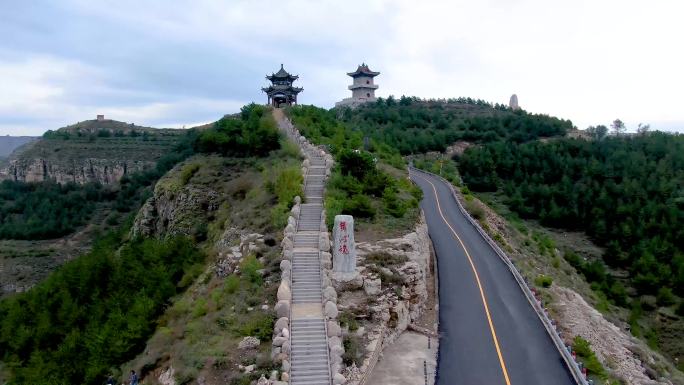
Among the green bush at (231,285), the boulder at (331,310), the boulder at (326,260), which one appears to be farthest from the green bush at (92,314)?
the boulder at (331,310)

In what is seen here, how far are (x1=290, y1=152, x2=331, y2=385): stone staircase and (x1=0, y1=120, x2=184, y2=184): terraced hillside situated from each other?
76.9m

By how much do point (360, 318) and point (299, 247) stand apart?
4637mm

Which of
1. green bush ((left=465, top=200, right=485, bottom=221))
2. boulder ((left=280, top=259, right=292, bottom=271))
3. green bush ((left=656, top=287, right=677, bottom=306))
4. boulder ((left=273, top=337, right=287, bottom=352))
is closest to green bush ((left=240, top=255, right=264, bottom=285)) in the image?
boulder ((left=280, top=259, right=292, bottom=271))

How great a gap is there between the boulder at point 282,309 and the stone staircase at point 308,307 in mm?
308

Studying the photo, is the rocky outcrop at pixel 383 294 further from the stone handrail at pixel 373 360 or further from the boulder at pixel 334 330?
the boulder at pixel 334 330

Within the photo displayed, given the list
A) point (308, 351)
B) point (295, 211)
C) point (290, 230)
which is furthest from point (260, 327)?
point (295, 211)

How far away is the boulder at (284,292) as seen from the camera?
54.3 ft

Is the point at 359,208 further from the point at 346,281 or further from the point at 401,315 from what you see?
A: the point at 401,315

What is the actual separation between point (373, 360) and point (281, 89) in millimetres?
47603

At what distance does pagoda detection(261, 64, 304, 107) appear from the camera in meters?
58.6

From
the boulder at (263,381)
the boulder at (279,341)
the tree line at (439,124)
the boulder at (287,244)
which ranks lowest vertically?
the boulder at (263,381)

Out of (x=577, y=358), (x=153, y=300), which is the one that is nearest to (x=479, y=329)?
(x=577, y=358)

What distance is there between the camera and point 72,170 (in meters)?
88.4

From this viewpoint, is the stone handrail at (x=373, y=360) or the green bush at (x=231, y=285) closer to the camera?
the stone handrail at (x=373, y=360)
